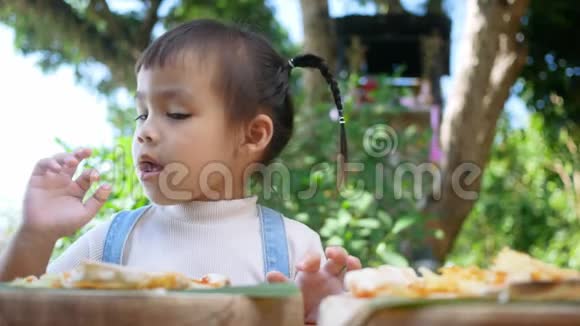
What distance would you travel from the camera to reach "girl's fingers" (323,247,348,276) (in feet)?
3.47

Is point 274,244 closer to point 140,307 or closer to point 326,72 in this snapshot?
point 326,72

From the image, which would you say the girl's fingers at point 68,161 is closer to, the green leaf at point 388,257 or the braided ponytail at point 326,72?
the braided ponytail at point 326,72

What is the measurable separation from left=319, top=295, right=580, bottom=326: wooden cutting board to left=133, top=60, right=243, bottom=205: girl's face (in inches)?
29.6

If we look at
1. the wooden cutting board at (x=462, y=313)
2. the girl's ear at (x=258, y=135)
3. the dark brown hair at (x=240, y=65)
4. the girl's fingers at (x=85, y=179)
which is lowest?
the wooden cutting board at (x=462, y=313)

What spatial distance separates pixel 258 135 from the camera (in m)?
1.44

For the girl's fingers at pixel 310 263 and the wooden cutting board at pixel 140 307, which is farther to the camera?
the girl's fingers at pixel 310 263

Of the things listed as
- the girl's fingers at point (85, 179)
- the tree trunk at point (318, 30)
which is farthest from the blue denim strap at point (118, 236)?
the tree trunk at point (318, 30)

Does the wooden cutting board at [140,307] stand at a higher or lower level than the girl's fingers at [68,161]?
lower

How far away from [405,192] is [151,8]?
2504 millimetres

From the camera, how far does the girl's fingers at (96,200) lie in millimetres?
1188

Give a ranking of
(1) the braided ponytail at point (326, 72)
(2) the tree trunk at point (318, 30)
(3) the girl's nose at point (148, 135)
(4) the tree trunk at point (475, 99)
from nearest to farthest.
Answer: (3) the girl's nose at point (148, 135), (1) the braided ponytail at point (326, 72), (4) the tree trunk at point (475, 99), (2) the tree trunk at point (318, 30)

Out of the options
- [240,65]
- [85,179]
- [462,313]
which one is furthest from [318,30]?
[462,313]

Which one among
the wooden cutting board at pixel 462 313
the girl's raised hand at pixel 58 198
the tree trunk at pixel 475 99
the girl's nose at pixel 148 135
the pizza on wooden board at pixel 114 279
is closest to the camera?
the wooden cutting board at pixel 462 313

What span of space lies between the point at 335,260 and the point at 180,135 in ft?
1.22
